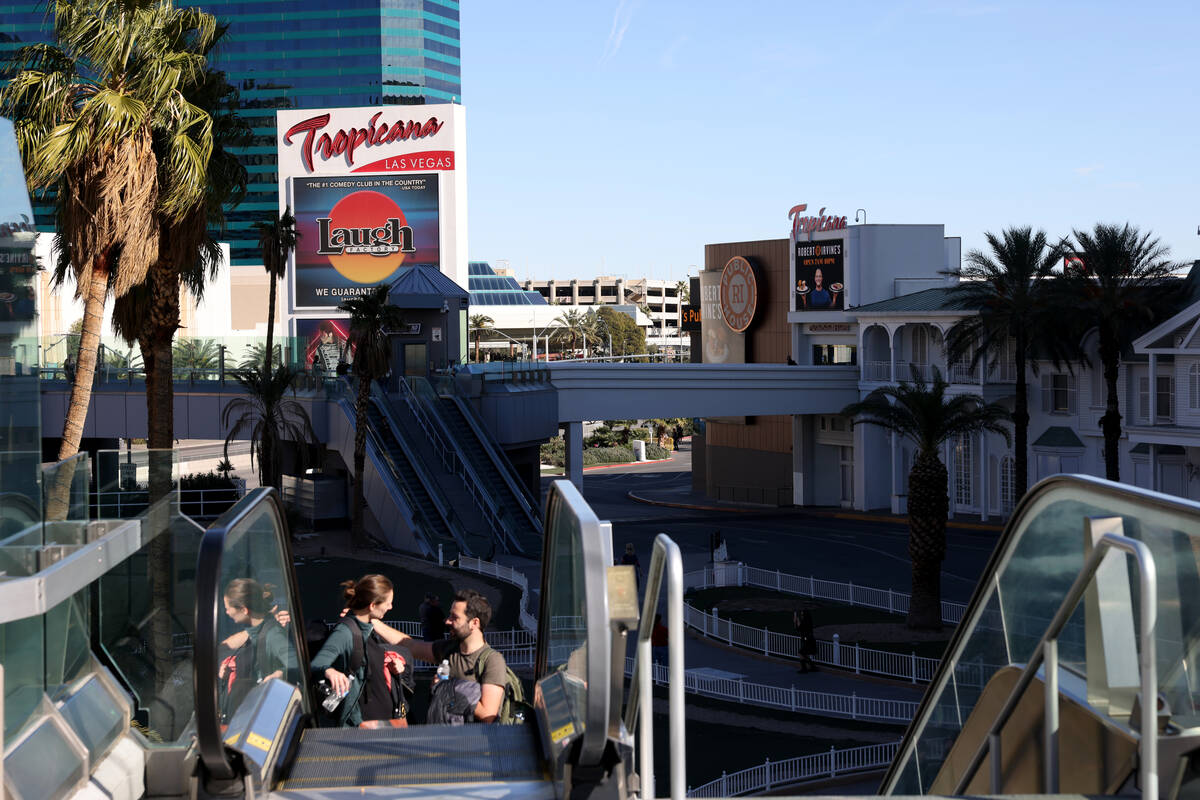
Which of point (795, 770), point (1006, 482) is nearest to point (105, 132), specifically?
point (795, 770)

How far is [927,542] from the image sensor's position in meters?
28.7

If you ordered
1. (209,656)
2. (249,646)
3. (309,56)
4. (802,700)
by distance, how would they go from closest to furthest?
(209,656), (249,646), (802,700), (309,56)

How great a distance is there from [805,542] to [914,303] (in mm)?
11868

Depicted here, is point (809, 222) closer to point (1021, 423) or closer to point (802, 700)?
point (1021, 423)

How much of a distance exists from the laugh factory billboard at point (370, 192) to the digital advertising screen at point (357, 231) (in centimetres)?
5

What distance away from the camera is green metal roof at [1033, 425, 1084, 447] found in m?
45.1

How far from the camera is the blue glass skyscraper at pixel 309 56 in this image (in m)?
122

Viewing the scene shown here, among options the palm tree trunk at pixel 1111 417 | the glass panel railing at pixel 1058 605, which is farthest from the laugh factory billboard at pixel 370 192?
the glass panel railing at pixel 1058 605

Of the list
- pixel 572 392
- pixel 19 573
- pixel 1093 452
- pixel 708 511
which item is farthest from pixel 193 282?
pixel 708 511

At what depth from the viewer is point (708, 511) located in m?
57.3

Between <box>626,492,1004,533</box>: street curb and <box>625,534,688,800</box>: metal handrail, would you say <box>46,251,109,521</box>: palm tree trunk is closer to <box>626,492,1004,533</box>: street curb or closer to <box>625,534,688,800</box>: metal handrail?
<box>625,534,688,800</box>: metal handrail

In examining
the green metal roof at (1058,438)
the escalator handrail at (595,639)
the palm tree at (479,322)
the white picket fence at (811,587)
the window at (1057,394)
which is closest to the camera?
the escalator handrail at (595,639)

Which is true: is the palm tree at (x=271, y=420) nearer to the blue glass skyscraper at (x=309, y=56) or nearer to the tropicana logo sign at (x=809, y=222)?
the tropicana logo sign at (x=809, y=222)

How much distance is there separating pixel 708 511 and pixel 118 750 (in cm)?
5132
